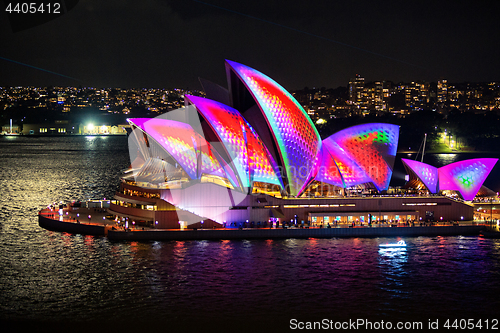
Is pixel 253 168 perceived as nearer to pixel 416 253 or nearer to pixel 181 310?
pixel 416 253

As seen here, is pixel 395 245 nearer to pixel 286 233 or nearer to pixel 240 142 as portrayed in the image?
pixel 286 233

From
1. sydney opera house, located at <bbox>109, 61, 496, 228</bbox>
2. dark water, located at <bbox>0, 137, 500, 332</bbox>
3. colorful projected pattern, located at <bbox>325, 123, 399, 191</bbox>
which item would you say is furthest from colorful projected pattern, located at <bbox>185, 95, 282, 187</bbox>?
colorful projected pattern, located at <bbox>325, 123, 399, 191</bbox>

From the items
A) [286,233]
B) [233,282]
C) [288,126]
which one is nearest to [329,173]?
[288,126]

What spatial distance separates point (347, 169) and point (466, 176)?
11359mm

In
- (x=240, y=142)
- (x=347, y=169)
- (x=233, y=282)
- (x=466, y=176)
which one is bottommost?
(x=233, y=282)

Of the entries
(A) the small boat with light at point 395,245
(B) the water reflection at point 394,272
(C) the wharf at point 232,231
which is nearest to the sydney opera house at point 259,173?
(C) the wharf at point 232,231

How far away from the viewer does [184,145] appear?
144 ft

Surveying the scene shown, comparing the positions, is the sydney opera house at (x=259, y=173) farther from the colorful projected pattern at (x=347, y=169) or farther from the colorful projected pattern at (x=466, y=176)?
the colorful projected pattern at (x=466, y=176)

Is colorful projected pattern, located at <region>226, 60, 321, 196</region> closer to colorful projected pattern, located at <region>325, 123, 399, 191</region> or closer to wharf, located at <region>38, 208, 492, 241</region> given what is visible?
colorful projected pattern, located at <region>325, 123, 399, 191</region>

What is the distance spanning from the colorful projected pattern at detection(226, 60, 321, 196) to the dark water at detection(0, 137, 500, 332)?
21.5 ft

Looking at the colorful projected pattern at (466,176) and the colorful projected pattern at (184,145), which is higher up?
the colorful projected pattern at (184,145)

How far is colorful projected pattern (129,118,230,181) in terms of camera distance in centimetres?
4312

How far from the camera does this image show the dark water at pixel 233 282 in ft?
87.0

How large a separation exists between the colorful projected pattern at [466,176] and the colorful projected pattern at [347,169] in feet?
24.0
